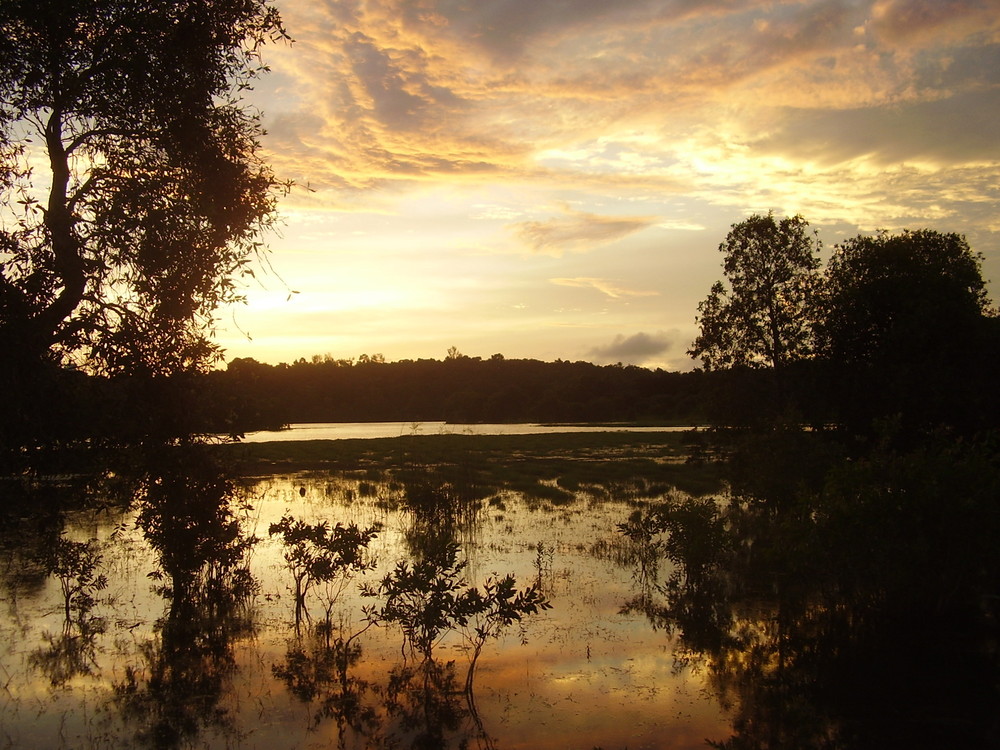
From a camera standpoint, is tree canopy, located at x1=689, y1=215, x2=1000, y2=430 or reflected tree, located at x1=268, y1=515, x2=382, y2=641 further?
tree canopy, located at x1=689, y1=215, x2=1000, y2=430

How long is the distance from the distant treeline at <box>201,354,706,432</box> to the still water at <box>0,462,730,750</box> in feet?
287

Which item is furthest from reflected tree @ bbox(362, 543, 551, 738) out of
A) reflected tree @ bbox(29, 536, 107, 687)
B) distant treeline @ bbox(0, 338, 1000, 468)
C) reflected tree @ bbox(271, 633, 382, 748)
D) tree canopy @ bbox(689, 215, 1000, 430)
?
tree canopy @ bbox(689, 215, 1000, 430)

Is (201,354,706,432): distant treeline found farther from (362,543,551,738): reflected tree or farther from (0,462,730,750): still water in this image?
(362,543,551,738): reflected tree

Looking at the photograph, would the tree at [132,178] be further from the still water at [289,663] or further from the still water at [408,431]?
the still water at [408,431]

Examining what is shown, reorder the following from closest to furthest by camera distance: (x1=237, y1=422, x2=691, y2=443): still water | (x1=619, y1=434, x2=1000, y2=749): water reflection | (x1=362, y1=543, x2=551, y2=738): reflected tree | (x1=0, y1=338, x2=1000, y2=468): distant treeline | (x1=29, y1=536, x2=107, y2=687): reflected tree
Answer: (x1=0, y1=338, x2=1000, y2=468): distant treeline < (x1=619, y1=434, x2=1000, y2=749): water reflection < (x1=362, y1=543, x2=551, y2=738): reflected tree < (x1=29, y1=536, x2=107, y2=687): reflected tree < (x1=237, y1=422, x2=691, y2=443): still water

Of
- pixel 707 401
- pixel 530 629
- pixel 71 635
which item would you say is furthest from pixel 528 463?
pixel 71 635

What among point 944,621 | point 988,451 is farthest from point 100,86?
point 944,621

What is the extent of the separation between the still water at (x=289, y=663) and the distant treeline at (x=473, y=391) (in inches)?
3439

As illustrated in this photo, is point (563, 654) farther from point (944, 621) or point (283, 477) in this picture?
point (283, 477)

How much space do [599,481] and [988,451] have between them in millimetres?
21574

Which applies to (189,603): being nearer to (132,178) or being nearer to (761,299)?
(132,178)

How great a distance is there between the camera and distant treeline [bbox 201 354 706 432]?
117125mm

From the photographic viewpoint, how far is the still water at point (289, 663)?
8.27 meters

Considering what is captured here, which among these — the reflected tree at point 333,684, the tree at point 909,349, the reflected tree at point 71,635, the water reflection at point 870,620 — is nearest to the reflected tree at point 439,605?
the reflected tree at point 333,684
